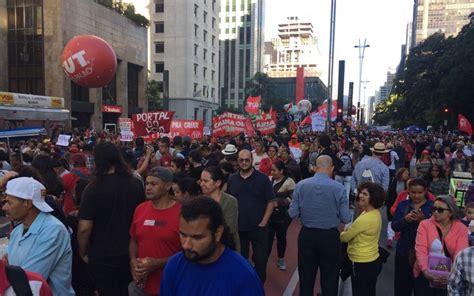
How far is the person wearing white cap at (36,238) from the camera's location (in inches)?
109

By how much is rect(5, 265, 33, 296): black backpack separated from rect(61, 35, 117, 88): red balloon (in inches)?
232

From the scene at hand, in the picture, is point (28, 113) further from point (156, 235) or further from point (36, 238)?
point (36, 238)

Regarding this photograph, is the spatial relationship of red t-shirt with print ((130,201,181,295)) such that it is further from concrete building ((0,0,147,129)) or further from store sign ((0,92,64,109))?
concrete building ((0,0,147,129))

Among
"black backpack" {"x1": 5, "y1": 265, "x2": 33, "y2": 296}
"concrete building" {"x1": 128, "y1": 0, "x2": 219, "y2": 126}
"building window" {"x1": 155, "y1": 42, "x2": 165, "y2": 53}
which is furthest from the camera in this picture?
"building window" {"x1": 155, "y1": 42, "x2": 165, "y2": 53}

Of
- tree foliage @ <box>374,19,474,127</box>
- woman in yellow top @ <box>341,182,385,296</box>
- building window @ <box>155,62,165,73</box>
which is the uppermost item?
building window @ <box>155,62,165,73</box>

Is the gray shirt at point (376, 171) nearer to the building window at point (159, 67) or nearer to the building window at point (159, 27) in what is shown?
the building window at point (159, 67)

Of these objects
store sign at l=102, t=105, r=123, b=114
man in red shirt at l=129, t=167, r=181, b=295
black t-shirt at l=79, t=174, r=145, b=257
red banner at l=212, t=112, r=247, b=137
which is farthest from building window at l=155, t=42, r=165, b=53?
man in red shirt at l=129, t=167, r=181, b=295

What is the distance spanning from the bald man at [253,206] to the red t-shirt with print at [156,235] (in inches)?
67.2

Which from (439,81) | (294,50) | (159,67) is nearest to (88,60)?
(439,81)

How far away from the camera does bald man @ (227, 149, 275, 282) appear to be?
16.3 feet

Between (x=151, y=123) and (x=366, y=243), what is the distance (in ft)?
25.9

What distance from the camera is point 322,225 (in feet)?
14.2

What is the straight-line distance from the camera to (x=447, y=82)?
32938mm

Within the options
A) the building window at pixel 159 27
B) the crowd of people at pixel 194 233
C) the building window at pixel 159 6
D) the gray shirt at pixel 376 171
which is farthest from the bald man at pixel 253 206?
the building window at pixel 159 6
